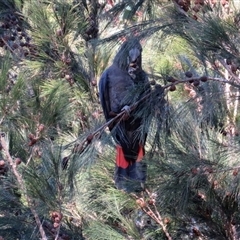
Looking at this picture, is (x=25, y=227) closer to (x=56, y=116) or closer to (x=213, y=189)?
(x=56, y=116)

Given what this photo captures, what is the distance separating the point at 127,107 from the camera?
157 cm

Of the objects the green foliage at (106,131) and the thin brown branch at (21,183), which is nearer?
the green foliage at (106,131)

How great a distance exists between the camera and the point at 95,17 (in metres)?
2.88

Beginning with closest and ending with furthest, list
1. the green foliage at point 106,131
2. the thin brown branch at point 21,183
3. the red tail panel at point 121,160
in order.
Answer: the green foliage at point 106,131 → the thin brown branch at point 21,183 → the red tail panel at point 121,160

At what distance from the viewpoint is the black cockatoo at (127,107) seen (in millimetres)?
1584

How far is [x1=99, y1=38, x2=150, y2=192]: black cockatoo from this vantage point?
1.58m

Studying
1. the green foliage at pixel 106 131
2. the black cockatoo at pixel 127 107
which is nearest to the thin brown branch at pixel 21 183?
the green foliage at pixel 106 131

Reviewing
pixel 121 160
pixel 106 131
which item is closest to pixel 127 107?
pixel 106 131

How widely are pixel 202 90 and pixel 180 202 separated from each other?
1.69ft

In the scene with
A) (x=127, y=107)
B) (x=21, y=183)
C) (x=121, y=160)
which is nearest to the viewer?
(x=127, y=107)

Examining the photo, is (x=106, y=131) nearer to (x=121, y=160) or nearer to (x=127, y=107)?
(x=127, y=107)

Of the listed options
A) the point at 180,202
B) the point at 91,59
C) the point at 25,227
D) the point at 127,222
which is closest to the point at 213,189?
the point at 180,202

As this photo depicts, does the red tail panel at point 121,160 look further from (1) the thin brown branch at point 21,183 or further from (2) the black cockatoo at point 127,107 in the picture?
(1) the thin brown branch at point 21,183

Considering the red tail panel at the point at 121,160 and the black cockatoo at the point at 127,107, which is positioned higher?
the black cockatoo at the point at 127,107
